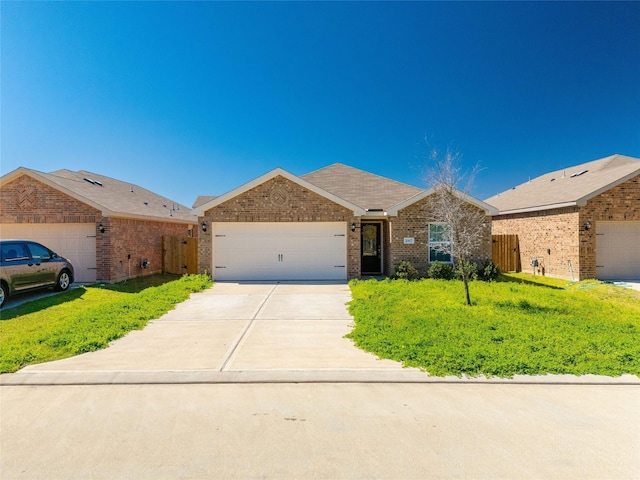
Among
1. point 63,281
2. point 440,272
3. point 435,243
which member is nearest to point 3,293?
point 63,281

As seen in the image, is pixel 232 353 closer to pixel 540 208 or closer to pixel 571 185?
pixel 540 208

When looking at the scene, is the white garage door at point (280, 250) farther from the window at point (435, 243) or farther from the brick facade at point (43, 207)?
the brick facade at point (43, 207)

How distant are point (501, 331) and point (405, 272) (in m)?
6.44

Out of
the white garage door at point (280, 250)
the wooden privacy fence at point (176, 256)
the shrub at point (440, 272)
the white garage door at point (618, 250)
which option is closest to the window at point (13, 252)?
the white garage door at point (280, 250)

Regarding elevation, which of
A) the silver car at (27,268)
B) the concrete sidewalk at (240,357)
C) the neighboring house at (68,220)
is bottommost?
the concrete sidewalk at (240,357)

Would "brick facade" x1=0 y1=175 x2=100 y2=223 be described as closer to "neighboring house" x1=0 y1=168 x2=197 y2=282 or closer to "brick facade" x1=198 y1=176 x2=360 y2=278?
"neighboring house" x1=0 y1=168 x2=197 y2=282

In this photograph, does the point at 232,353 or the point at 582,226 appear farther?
the point at 582,226

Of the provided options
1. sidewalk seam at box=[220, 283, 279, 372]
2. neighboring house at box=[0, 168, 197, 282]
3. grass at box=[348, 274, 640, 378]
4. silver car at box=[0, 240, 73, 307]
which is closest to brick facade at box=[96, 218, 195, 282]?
neighboring house at box=[0, 168, 197, 282]

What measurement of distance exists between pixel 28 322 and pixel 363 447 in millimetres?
8010

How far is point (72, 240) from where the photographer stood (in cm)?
1227

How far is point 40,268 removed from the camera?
385 inches

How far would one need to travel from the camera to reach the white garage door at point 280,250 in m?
12.8

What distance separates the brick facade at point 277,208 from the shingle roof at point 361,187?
6.01 ft

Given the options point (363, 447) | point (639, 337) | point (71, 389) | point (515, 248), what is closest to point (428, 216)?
point (515, 248)
